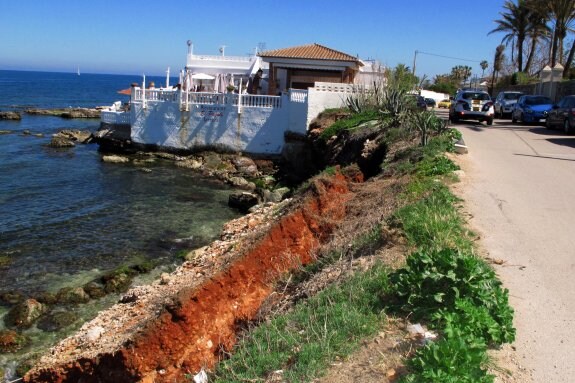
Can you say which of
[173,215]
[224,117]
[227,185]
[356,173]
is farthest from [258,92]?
[356,173]

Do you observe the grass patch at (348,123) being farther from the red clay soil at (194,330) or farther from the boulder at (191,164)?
the red clay soil at (194,330)

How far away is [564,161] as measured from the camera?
50.0 ft

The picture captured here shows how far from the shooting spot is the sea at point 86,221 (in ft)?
43.3

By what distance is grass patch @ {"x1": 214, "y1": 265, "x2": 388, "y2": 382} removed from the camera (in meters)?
4.90

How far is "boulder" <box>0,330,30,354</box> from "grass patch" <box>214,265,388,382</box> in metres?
6.27

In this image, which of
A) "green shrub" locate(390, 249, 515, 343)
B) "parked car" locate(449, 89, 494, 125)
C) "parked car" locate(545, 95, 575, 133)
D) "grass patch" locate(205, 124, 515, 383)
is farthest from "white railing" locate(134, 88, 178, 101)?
"green shrub" locate(390, 249, 515, 343)

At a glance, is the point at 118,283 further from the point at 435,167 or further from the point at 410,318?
the point at 410,318

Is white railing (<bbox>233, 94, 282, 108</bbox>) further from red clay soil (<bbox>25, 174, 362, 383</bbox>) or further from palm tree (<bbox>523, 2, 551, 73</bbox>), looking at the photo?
palm tree (<bbox>523, 2, 551, 73</bbox>)

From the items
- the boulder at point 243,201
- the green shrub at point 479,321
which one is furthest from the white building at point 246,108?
the green shrub at point 479,321

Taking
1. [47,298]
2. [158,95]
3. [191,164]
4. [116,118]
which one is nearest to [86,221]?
[47,298]

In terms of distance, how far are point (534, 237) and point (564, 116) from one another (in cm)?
1688

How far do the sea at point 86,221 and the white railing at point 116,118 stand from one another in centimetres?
287

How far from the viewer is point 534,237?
8.23m

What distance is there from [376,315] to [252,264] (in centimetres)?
399
